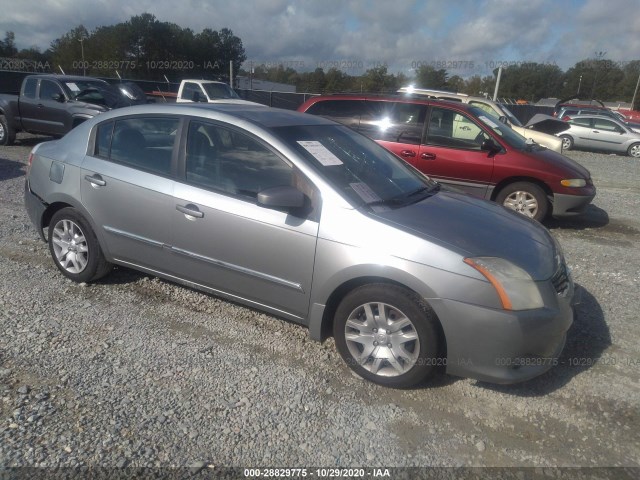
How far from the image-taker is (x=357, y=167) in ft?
12.3

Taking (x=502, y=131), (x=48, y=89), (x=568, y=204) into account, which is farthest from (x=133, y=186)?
(x=48, y=89)

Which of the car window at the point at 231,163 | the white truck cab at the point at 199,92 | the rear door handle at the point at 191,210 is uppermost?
the white truck cab at the point at 199,92

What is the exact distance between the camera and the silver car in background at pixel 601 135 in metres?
18.2

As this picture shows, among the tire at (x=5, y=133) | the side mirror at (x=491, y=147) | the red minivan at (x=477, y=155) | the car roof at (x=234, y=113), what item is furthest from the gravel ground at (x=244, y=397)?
the tire at (x=5, y=133)

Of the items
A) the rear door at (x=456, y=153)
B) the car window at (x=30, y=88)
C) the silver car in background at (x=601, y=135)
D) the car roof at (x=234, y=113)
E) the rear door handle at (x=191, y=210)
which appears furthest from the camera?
the silver car in background at (x=601, y=135)

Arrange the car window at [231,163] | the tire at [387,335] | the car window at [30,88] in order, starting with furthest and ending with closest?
the car window at [30,88] < the car window at [231,163] < the tire at [387,335]

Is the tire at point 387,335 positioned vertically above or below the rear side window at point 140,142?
below

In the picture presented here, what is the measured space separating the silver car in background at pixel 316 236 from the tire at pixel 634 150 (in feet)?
57.5

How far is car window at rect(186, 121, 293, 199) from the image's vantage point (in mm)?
3451

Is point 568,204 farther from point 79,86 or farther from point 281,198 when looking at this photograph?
point 79,86

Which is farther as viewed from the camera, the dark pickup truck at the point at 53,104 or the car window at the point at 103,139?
the dark pickup truck at the point at 53,104

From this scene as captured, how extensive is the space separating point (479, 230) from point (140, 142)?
2708mm

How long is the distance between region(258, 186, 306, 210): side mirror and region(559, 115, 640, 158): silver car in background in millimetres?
18192

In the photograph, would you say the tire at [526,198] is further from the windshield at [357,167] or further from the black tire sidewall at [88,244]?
the black tire sidewall at [88,244]
